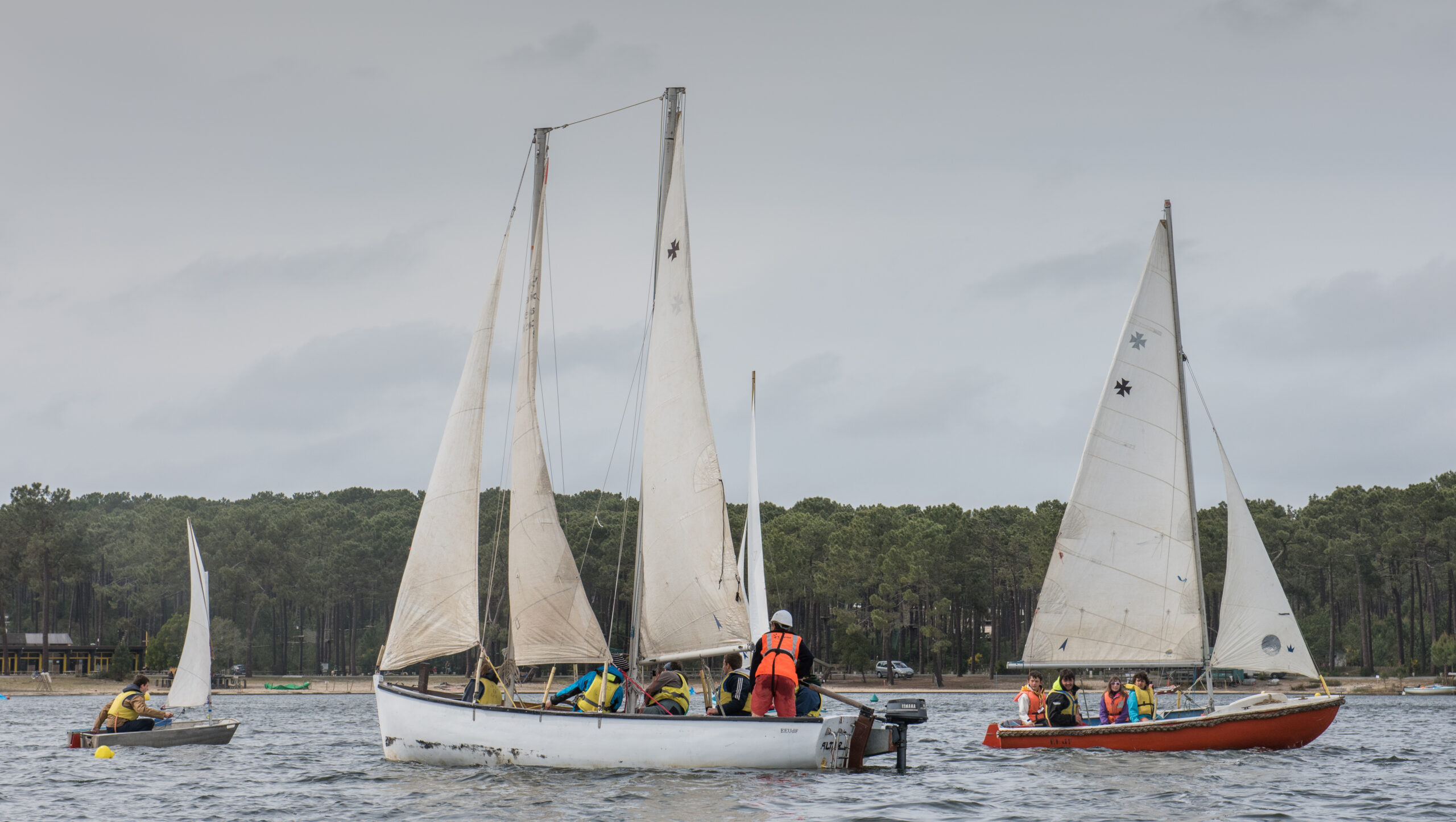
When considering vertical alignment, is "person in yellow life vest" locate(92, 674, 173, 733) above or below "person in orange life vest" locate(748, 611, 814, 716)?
below

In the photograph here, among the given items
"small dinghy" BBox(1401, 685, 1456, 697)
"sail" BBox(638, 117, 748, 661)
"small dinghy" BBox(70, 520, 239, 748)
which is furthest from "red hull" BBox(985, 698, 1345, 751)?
"small dinghy" BBox(1401, 685, 1456, 697)

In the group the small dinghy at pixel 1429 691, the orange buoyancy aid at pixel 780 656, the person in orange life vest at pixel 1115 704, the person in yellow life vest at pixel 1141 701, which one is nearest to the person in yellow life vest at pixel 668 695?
the orange buoyancy aid at pixel 780 656

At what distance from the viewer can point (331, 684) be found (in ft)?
396

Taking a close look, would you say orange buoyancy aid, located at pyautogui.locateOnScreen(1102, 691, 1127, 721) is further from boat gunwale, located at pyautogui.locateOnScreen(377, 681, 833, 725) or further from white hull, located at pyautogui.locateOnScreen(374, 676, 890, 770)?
boat gunwale, located at pyautogui.locateOnScreen(377, 681, 833, 725)

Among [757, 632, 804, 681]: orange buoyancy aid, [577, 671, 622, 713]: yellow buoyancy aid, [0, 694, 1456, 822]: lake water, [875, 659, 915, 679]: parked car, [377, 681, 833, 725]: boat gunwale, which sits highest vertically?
[757, 632, 804, 681]: orange buoyancy aid

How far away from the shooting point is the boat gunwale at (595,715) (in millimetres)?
23766

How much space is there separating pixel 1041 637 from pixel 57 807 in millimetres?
21748

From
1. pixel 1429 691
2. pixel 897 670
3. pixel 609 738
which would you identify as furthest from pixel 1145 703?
pixel 897 670

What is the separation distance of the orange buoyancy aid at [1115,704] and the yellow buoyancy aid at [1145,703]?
305 millimetres

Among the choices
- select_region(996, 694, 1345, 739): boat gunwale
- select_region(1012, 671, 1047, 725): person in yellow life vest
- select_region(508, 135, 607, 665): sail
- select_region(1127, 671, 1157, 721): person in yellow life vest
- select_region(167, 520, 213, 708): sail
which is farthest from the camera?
select_region(167, 520, 213, 708): sail

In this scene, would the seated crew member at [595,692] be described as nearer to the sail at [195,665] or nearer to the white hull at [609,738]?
the white hull at [609,738]

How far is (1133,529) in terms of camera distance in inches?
1304

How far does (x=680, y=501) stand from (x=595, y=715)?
4.59 meters

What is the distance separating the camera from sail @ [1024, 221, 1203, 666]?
32.9 m
